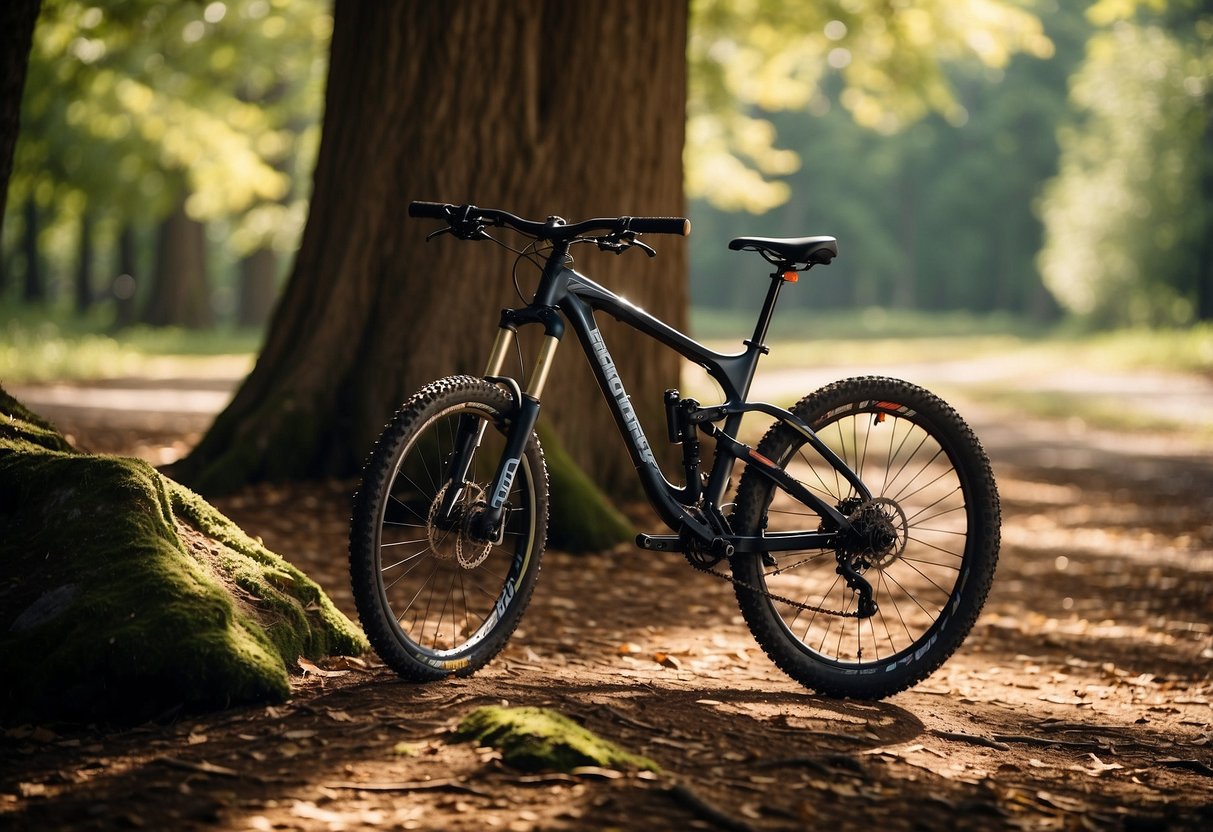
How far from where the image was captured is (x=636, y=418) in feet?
13.7

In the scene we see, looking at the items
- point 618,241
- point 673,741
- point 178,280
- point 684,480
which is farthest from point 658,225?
point 178,280

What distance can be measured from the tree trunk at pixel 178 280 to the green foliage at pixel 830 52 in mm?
16076

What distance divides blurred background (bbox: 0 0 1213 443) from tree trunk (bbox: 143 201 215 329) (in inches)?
2.2

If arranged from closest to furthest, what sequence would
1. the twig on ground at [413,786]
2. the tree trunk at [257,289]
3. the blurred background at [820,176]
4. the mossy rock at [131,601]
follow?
the twig on ground at [413,786]
the mossy rock at [131,601]
the blurred background at [820,176]
the tree trunk at [257,289]

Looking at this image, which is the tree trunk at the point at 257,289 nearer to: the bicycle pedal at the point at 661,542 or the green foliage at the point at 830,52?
the green foliage at the point at 830,52

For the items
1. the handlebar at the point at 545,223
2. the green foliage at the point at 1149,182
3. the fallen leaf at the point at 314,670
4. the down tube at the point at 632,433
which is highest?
the green foliage at the point at 1149,182

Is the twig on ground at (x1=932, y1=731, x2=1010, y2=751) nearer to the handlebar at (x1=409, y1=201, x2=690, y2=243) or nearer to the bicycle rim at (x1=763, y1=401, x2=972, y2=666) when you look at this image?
the bicycle rim at (x1=763, y1=401, x2=972, y2=666)

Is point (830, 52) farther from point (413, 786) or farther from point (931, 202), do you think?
point (931, 202)

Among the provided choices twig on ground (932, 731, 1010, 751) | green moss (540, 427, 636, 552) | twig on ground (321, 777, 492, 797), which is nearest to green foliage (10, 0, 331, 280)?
green moss (540, 427, 636, 552)

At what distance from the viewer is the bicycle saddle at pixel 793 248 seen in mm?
4238

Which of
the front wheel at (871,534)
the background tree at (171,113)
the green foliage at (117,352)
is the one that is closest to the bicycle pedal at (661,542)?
the front wheel at (871,534)

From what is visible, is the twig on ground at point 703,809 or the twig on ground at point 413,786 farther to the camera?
the twig on ground at point 413,786

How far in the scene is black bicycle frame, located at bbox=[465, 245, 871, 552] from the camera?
400 centimetres

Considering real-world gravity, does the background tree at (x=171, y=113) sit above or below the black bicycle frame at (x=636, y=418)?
above
